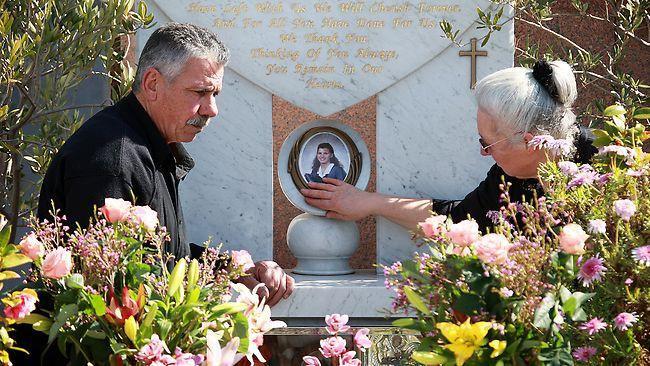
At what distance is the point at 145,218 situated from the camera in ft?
7.59

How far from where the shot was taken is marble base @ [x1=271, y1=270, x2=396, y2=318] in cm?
418

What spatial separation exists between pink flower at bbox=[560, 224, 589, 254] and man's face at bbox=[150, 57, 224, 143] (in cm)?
189

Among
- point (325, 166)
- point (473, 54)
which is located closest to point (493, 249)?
point (325, 166)

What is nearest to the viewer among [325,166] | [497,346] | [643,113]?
[497,346]

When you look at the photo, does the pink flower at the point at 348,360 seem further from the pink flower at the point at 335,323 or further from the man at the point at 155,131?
the man at the point at 155,131

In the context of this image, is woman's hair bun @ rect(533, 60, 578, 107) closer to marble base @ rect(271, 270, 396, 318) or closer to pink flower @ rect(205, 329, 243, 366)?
marble base @ rect(271, 270, 396, 318)

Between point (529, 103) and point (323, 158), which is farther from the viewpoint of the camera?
point (323, 158)

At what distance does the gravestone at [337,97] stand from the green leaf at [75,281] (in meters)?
2.30

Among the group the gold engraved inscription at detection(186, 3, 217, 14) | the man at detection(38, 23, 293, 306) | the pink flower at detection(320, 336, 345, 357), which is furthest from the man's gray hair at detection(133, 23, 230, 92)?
the pink flower at detection(320, 336, 345, 357)

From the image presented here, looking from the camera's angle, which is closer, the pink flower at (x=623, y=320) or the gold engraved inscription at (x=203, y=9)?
the pink flower at (x=623, y=320)

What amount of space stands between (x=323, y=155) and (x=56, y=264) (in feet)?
8.04

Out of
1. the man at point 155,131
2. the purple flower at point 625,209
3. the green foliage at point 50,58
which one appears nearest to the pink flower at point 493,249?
the purple flower at point 625,209

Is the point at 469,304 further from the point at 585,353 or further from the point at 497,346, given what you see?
the point at 585,353

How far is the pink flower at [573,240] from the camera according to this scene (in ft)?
6.69
